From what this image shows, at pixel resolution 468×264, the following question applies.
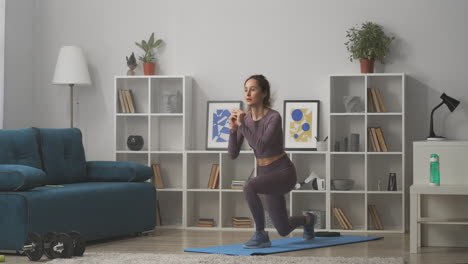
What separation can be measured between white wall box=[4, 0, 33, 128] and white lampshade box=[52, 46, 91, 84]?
448 millimetres

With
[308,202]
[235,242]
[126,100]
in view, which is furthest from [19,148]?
[308,202]

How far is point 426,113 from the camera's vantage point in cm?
754

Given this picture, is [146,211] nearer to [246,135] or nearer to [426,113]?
[246,135]

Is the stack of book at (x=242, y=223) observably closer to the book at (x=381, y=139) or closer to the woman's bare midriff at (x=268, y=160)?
the book at (x=381, y=139)

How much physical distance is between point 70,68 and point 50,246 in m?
2.94

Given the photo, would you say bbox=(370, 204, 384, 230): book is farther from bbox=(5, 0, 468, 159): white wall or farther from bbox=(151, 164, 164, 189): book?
Result: bbox=(151, 164, 164, 189): book

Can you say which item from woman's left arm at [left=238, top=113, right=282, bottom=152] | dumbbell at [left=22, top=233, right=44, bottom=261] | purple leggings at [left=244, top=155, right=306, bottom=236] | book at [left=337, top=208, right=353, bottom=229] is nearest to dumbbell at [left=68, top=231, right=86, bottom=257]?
dumbbell at [left=22, top=233, right=44, bottom=261]

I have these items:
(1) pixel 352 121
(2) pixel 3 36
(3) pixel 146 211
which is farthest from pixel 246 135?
(2) pixel 3 36

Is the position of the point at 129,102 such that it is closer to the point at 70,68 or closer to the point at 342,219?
the point at 70,68

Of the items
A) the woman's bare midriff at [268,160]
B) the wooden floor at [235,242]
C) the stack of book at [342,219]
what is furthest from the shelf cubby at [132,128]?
the woman's bare midriff at [268,160]

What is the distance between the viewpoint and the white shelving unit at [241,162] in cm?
756

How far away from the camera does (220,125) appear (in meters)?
7.89

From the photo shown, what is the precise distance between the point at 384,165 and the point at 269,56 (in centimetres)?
155

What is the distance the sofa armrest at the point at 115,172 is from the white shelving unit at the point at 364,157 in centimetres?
180
